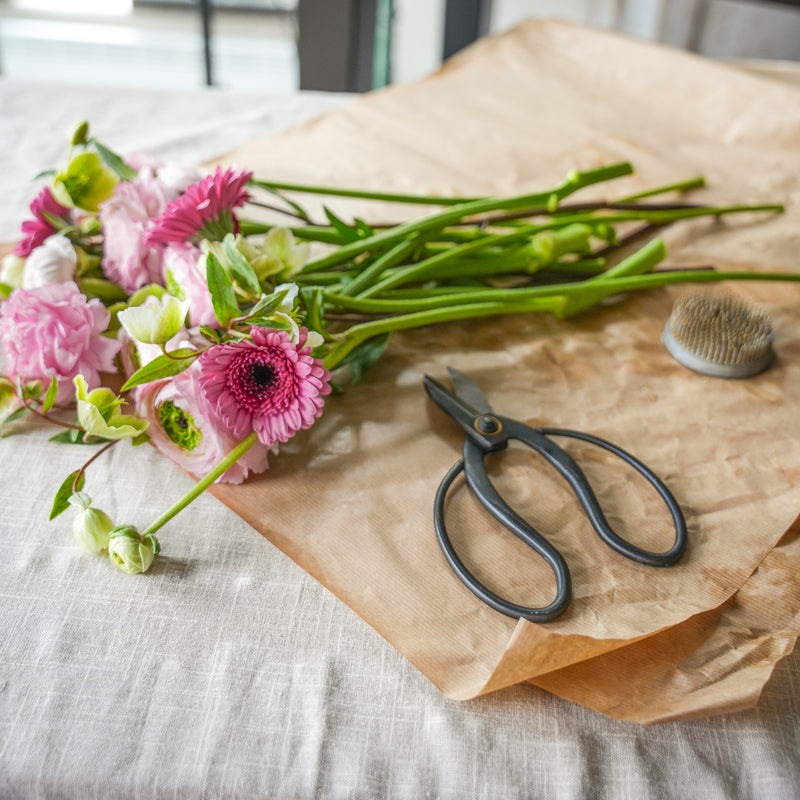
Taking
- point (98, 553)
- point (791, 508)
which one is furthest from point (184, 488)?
point (791, 508)

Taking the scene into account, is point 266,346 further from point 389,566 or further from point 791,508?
point 791,508

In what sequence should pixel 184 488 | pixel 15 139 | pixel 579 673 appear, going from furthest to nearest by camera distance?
pixel 15 139 < pixel 184 488 < pixel 579 673

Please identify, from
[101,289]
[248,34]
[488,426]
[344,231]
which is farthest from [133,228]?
[248,34]

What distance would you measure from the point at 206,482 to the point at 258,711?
0.43 feet

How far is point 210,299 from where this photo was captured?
1.53ft

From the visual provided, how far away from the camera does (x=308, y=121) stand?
0.92 metres

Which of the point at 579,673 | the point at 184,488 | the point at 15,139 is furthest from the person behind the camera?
the point at 15,139

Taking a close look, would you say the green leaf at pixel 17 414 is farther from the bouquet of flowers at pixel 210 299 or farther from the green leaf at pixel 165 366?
the green leaf at pixel 165 366

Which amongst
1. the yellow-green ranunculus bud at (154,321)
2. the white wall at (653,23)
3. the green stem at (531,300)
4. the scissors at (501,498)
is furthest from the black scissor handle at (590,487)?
the white wall at (653,23)

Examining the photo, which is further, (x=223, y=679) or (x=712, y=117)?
(x=712, y=117)

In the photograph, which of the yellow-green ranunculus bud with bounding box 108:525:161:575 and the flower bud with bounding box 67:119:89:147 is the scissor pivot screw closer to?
the yellow-green ranunculus bud with bounding box 108:525:161:575

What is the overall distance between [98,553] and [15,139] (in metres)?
0.62

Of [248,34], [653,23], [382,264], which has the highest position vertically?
[382,264]

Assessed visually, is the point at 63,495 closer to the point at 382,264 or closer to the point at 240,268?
the point at 240,268
